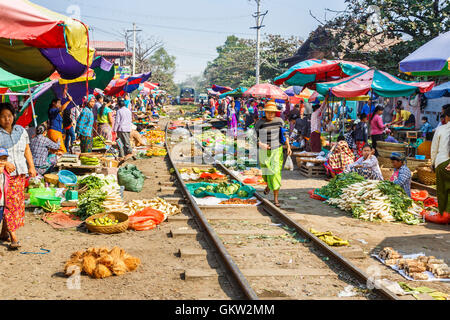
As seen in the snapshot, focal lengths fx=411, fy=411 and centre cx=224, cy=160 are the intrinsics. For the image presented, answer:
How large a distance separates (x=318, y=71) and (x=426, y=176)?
4.51 metres

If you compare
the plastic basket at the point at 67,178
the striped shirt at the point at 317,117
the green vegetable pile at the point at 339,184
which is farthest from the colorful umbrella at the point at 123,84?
the green vegetable pile at the point at 339,184

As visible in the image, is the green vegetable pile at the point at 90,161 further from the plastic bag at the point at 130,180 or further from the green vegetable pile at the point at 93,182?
the green vegetable pile at the point at 93,182

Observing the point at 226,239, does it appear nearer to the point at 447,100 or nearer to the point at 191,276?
the point at 191,276

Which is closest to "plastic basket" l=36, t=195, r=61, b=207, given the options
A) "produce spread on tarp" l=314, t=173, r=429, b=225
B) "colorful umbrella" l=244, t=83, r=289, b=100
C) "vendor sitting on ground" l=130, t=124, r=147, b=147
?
"produce spread on tarp" l=314, t=173, r=429, b=225

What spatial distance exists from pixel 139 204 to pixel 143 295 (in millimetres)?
3576

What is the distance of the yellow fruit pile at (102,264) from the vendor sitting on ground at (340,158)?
7236 mm

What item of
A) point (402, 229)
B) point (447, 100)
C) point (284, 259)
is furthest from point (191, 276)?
point (447, 100)

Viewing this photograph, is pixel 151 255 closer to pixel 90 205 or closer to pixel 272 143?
pixel 90 205

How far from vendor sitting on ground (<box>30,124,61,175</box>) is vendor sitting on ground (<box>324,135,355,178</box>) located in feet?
22.9

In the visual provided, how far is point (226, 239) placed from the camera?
20.4 feet

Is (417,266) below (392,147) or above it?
below

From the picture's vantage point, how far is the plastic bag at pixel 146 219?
6727mm

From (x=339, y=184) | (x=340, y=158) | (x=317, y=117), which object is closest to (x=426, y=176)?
(x=340, y=158)

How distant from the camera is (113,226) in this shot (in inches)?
252
